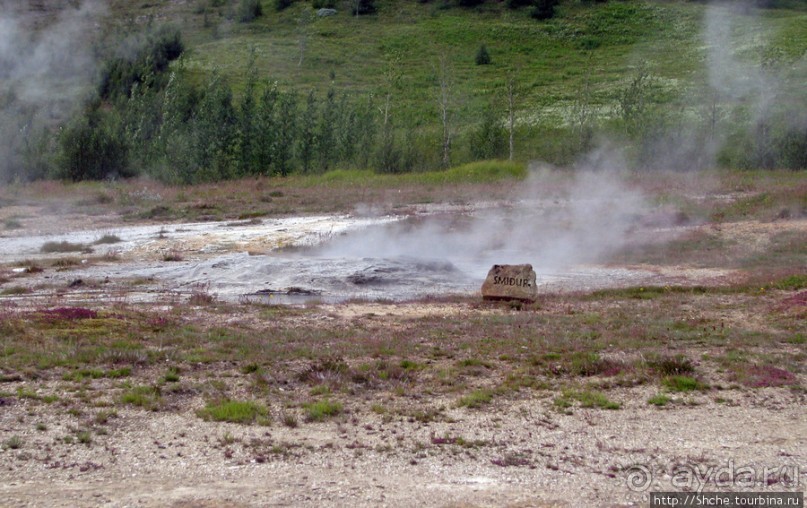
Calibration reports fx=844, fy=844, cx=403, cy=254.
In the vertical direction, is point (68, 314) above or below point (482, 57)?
below

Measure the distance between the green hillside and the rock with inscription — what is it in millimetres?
14714

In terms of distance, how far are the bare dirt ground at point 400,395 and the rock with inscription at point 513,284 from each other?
42 centimetres

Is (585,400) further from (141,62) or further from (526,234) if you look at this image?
(141,62)

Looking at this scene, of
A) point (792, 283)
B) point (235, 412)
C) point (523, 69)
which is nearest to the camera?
point (235, 412)

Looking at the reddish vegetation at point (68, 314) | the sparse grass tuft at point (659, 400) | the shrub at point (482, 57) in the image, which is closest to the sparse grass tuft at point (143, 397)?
the reddish vegetation at point (68, 314)

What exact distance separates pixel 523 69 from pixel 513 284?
148 feet

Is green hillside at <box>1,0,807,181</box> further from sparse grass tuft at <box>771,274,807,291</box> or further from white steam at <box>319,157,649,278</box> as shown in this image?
sparse grass tuft at <box>771,274,807,291</box>

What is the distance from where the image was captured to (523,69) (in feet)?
187

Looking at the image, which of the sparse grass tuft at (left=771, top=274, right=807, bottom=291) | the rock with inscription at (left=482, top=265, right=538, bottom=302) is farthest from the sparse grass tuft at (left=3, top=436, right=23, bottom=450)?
the sparse grass tuft at (left=771, top=274, right=807, bottom=291)


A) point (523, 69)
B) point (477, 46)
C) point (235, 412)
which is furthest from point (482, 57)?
point (235, 412)

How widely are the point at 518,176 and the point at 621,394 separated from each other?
2912 centimetres

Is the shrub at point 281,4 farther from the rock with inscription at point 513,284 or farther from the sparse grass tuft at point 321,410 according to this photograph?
the sparse grass tuft at point 321,410

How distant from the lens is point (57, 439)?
7141 millimetres

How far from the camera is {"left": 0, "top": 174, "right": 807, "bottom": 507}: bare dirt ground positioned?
6.41m
